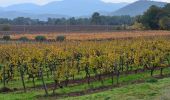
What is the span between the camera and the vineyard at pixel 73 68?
95.8 feet

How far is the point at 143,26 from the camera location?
353 ft

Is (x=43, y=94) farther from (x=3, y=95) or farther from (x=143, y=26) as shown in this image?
(x=143, y=26)

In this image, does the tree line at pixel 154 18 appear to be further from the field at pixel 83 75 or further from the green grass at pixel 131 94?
the green grass at pixel 131 94

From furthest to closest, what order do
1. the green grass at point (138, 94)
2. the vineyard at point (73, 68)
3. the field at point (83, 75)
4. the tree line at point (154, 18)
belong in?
the tree line at point (154, 18)
the vineyard at point (73, 68)
the field at point (83, 75)
the green grass at point (138, 94)

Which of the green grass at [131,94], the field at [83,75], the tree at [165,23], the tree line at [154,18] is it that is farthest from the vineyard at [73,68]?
the tree line at [154,18]

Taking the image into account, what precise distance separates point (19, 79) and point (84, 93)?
365 inches

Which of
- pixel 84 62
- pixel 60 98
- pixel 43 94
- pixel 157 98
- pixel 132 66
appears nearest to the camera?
pixel 157 98

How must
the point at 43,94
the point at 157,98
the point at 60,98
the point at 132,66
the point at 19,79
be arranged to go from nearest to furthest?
1. the point at 157,98
2. the point at 60,98
3. the point at 43,94
4. the point at 19,79
5. the point at 132,66

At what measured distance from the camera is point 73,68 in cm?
3167

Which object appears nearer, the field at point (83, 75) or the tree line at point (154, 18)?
the field at point (83, 75)

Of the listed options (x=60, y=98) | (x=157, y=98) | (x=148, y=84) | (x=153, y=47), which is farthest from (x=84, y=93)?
(x=153, y=47)

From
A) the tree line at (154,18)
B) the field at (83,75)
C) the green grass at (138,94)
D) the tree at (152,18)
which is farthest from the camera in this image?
the tree at (152,18)

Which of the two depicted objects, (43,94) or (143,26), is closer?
(43,94)

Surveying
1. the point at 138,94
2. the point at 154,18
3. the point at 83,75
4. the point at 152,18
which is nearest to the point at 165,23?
the point at 154,18
